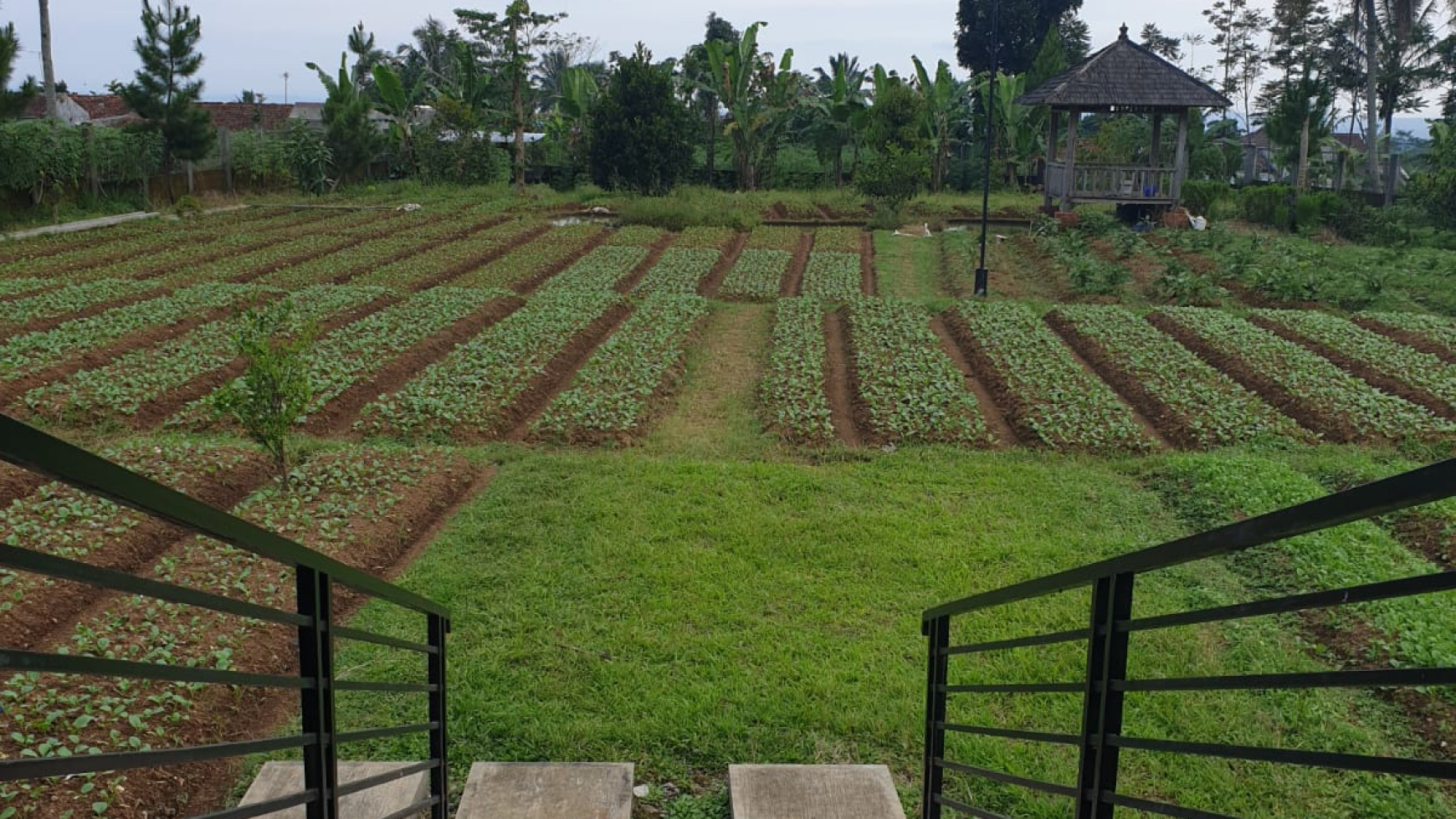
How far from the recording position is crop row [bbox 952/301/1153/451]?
485 inches

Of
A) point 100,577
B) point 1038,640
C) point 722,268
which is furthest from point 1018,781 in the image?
point 722,268

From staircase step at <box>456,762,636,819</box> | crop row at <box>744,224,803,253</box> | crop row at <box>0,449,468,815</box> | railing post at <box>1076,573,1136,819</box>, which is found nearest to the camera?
railing post at <box>1076,573,1136,819</box>

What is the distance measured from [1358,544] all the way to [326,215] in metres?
31.7

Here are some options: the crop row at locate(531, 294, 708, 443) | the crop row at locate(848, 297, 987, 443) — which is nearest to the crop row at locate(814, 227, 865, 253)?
the crop row at locate(848, 297, 987, 443)

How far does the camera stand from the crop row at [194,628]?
5520 mm

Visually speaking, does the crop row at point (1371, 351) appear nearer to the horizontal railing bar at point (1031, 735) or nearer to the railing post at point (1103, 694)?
the horizontal railing bar at point (1031, 735)

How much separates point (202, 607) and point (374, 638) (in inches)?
54.0

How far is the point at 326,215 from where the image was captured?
3419cm

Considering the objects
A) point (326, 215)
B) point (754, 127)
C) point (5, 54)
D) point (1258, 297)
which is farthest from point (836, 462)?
point (754, 127)

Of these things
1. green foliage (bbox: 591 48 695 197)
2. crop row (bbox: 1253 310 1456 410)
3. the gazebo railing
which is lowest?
crop row (bbox: 1253 310 1456 410)

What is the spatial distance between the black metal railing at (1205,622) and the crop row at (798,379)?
9034mm

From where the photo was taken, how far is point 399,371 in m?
14.7

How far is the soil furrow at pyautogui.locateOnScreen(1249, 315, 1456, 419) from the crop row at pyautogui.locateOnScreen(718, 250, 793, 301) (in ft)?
29.7

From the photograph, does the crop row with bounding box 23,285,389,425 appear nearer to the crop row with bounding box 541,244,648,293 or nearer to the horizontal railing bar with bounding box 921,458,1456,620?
the crop row with bounding box 541,244,648,293
